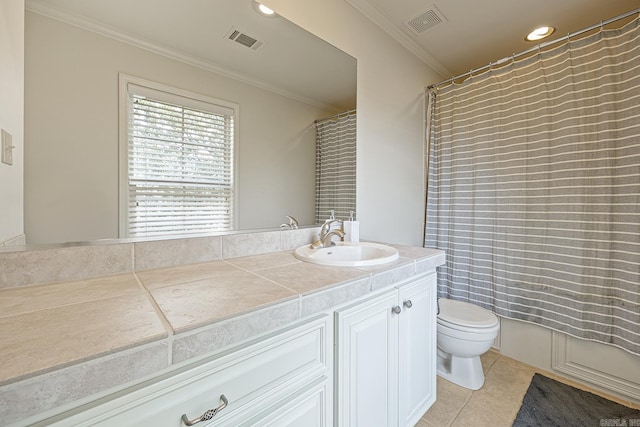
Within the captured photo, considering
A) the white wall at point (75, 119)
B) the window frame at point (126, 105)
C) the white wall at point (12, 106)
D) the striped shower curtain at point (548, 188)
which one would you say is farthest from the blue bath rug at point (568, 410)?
the white wall at point (12, 106)

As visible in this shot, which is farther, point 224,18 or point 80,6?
point 224,18

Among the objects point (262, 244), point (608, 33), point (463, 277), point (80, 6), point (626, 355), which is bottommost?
point (626, 355)

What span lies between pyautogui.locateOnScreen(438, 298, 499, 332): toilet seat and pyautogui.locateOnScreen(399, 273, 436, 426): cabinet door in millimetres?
339

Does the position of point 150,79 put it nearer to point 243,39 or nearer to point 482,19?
point 243,39

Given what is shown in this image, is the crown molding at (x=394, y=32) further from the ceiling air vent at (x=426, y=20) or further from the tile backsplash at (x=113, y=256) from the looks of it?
the tile backsplash at (x=113, y=256)

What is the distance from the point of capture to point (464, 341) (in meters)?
1.54

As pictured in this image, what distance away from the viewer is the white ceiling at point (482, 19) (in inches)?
67.2

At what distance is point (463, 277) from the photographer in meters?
2.10

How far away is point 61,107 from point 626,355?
9.32 feet

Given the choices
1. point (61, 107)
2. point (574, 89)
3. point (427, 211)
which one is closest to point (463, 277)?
point (427, 211)

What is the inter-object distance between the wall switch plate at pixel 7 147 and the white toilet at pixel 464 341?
200cm

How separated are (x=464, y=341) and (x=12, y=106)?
215cm

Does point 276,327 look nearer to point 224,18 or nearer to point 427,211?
point 224,18

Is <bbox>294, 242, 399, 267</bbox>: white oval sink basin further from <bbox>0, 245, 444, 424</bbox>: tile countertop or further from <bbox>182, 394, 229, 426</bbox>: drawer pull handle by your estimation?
<bbox>182, 394, 229, 426</bbox>: drawer pull handle
